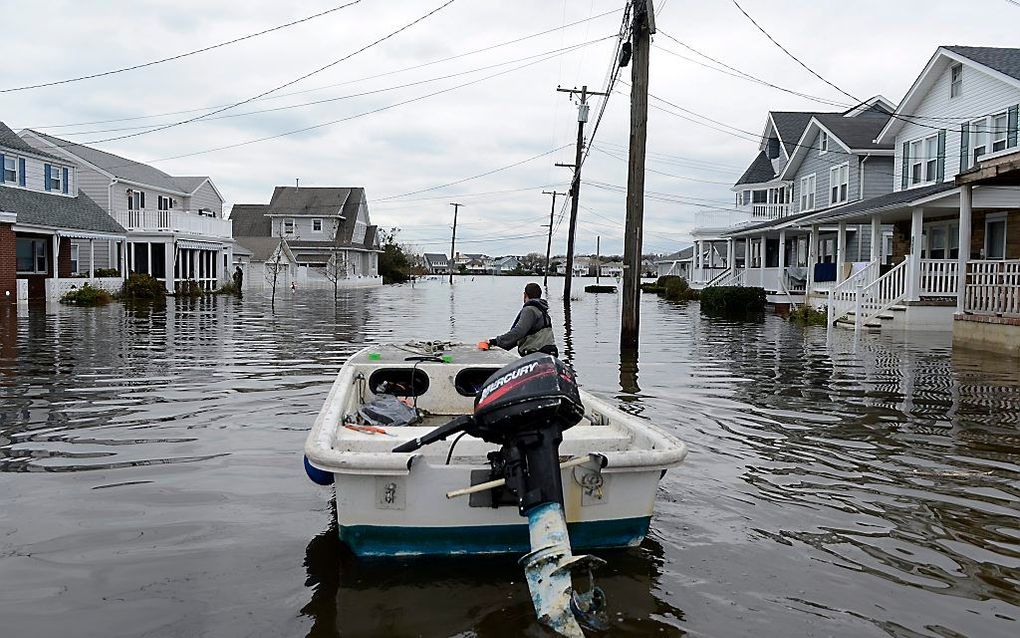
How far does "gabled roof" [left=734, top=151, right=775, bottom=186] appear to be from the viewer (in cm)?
4825

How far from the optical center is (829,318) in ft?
81.3

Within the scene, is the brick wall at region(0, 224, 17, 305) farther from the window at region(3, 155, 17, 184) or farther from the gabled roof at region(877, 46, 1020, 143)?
the gabled roof at region(877, 46, 1020, 143)

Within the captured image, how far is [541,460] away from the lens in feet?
15.6

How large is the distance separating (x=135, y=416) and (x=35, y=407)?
1.47 m

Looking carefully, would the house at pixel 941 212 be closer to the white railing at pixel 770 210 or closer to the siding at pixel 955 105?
the siding at pixel 955 105

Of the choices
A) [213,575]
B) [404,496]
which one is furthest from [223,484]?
[404,496]

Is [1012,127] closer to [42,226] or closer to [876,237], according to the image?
[876,237]

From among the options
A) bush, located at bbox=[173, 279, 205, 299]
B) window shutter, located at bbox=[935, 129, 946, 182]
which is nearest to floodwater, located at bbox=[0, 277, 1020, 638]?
window shutter, located at bbox=[935, 129, 946, 182]

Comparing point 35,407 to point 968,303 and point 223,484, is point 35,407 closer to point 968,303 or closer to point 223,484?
point 223,484

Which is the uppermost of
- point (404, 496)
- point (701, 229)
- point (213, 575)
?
point (701, 229)

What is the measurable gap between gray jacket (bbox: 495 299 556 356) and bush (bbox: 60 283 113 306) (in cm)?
2689

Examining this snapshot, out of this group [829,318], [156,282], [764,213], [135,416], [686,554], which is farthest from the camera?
[764,213]

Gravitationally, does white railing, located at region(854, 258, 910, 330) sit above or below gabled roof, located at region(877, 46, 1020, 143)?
below

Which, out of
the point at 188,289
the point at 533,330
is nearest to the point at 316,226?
the point at 188,289
